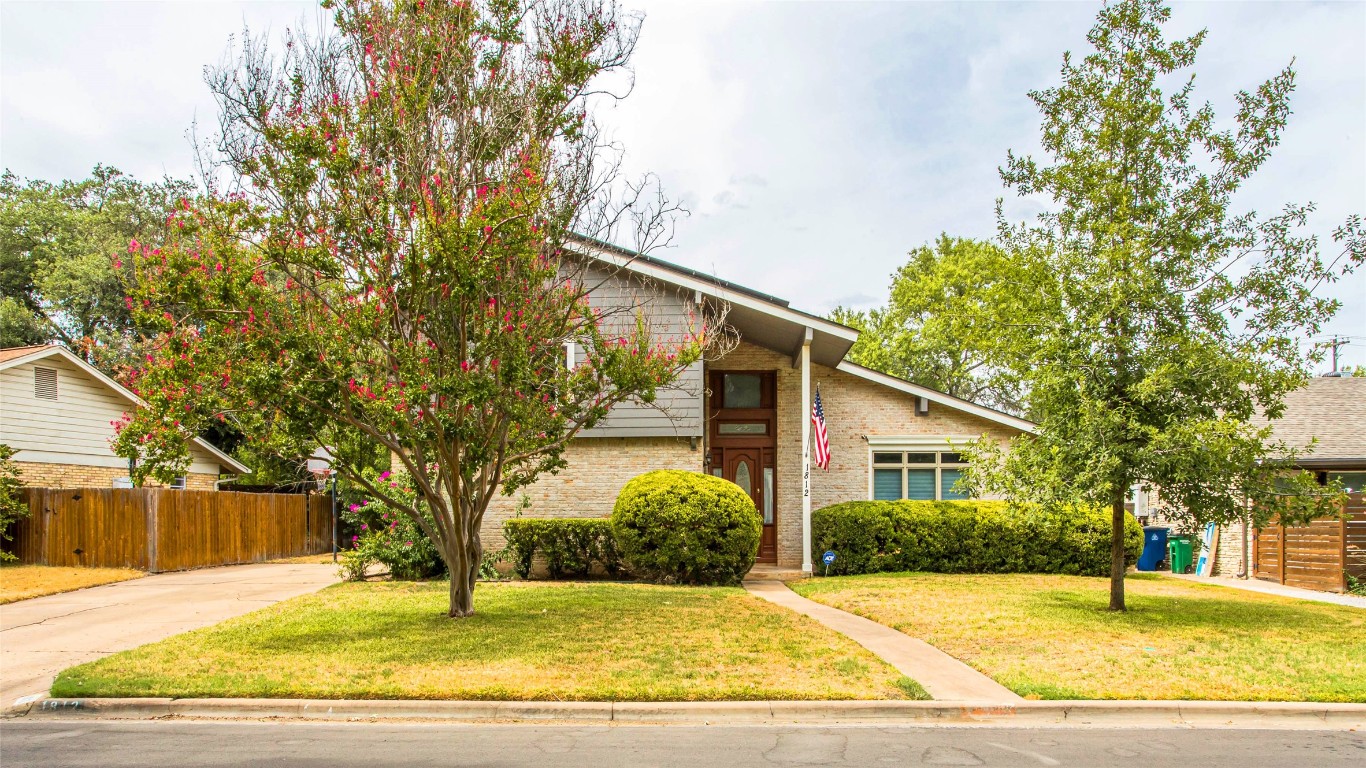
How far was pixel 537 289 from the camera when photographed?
36.4 feet

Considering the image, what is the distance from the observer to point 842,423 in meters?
20.8

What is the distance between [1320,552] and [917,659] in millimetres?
12054

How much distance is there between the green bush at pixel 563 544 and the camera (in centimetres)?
1683

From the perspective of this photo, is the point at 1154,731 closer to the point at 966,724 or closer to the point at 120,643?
the point at 966,724

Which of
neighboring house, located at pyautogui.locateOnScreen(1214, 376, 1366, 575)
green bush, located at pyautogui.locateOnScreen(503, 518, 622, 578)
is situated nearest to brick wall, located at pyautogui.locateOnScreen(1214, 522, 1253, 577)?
neighboring house, located at pyautogui.locateOnScreen(1214, 376, 1366, 575)

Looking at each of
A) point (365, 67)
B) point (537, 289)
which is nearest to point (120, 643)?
point (537, 289)

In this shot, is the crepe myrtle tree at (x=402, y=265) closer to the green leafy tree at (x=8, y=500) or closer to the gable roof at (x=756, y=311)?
the gable roof at (x=756, y=311)

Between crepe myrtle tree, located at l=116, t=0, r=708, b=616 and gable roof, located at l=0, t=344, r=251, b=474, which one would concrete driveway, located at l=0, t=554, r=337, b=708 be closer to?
crepe myrtle tree, located at l=116, t=0, r=708, b=616

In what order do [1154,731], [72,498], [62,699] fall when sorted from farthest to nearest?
1. [72,498]
2. [62,699]
3. [1154,731]

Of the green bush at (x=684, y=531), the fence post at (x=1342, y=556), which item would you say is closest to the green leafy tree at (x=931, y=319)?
the fence post at (x=1342, y=556)

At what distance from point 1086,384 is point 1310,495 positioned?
123 inches

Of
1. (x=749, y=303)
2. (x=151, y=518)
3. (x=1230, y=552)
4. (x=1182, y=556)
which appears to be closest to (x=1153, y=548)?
(x=1182, y=556)

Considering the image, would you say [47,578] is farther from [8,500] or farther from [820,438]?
[820,438]

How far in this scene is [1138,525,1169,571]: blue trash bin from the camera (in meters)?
22.4
